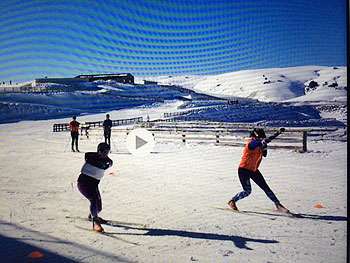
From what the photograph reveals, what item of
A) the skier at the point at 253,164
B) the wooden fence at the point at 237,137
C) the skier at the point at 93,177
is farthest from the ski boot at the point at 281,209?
the wooden fence at the point at 237,137

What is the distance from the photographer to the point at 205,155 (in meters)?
10.7

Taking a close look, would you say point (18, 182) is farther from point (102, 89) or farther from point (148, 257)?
point (102, 89)

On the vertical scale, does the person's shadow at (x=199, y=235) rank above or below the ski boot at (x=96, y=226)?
below

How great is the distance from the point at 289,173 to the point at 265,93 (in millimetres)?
84181

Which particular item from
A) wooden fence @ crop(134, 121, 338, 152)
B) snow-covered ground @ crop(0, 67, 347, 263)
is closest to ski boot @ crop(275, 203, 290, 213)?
snow-covered ground @ crop(0, 67, 347, 263)

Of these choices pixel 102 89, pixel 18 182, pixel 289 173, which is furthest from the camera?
pixel 102 89

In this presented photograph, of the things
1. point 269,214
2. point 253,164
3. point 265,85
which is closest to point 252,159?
point 253,164

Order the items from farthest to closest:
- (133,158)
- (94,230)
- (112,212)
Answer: (133,158)
(112,212)
(94,230)

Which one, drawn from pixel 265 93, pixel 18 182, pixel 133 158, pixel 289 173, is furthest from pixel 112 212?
pixel 265 93

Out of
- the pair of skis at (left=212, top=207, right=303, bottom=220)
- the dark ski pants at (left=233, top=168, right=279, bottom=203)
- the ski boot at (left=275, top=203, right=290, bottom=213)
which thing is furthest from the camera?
the dark ski pants at (left=233, top=168, right=279, bottom=203)

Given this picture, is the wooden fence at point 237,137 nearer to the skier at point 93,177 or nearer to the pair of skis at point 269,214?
the pair of skis at point 269,214

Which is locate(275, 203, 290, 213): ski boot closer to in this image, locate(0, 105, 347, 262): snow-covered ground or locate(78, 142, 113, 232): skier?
locate(0, 105, 347, 262): snow-covered ground

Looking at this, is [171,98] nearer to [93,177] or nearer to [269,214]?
[269,214]

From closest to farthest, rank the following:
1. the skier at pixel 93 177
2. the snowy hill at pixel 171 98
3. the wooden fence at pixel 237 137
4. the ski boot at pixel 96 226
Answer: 1. the skier at pixel 93 177
2. the ski boot at pixel 96 226
3. the snowy hill at pixel 171 98
4. the wooden fence at pixel 237 137
